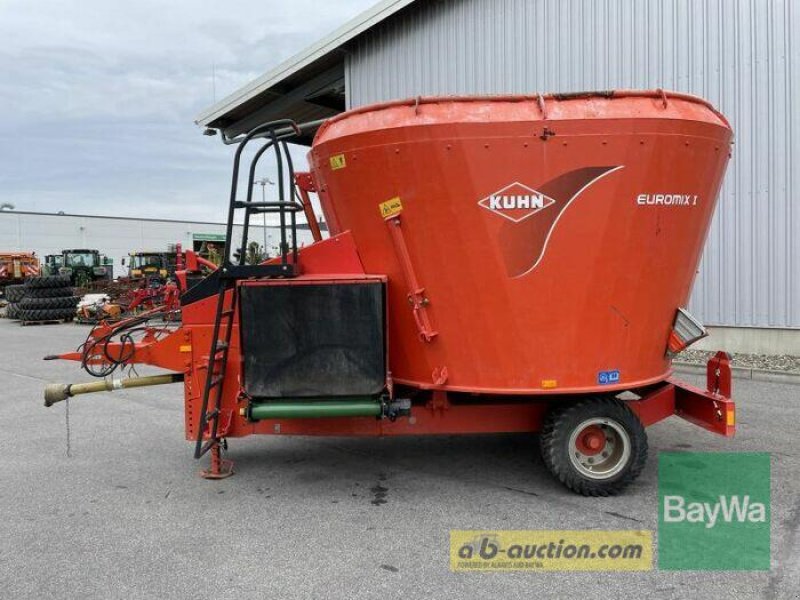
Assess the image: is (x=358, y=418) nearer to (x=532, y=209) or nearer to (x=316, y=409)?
(x=316, y=409)

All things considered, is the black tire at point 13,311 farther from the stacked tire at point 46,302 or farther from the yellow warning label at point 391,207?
the yellow warning label at point 391,207

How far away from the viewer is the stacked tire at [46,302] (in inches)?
765

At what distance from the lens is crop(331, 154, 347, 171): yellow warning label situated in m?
4.15

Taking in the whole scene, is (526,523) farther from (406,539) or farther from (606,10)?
(606,10)

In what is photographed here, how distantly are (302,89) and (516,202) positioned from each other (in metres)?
13.1

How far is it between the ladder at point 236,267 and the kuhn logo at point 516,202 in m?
1.35

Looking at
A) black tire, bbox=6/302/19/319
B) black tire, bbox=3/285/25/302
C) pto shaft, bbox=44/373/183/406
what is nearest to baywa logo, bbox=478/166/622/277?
pto shaft, bbox=44/373/183/406

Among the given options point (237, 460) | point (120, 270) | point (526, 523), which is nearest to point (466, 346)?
point (526, 523)

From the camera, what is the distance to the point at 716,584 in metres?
3.03

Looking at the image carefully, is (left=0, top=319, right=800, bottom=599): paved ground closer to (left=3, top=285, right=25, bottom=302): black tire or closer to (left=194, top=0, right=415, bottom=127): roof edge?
(left=194, top=0, right=415, bottom=127): roof edge

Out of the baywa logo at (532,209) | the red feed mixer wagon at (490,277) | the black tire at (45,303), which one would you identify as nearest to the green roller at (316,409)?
the red feed mixer wagon at (490,277)

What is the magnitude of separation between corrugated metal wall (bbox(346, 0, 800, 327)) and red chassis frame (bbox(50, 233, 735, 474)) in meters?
5.44

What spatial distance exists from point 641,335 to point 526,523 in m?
1.43

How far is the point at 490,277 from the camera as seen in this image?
3920 mm
